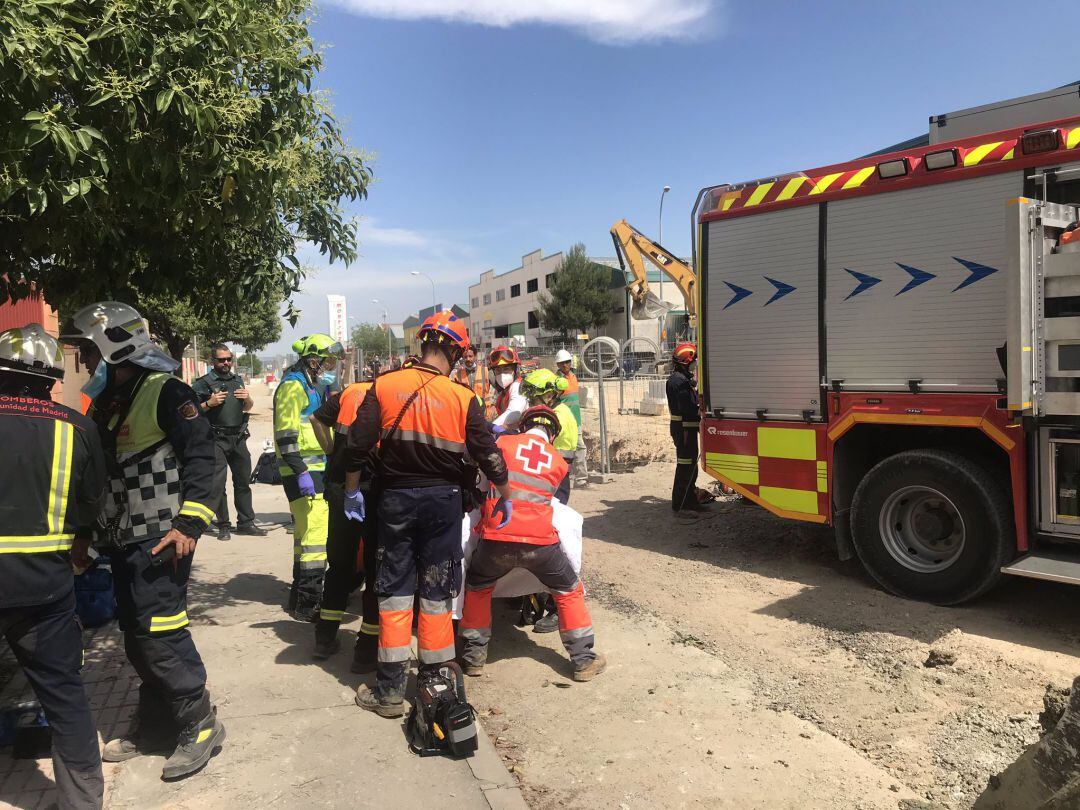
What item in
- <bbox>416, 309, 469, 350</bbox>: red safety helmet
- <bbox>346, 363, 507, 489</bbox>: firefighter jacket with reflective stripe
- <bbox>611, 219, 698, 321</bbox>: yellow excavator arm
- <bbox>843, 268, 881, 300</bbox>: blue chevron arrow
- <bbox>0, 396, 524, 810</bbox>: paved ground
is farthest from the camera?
<bbox>611, 219, 698, 321</bbox>: yellow excavator arm

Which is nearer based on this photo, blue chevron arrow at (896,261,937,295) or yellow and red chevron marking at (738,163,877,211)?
blue chevron arrow at (896,261,937,295)

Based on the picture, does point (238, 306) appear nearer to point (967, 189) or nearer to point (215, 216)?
point (215, 216)

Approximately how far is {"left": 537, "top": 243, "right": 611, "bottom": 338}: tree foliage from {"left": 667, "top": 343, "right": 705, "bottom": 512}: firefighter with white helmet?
148 ft

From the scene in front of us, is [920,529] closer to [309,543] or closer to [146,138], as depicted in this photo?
[309,543]

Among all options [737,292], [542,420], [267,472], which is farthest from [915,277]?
[267,472]

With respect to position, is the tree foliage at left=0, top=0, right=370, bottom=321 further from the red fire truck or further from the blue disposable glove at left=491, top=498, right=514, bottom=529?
the red fire truck

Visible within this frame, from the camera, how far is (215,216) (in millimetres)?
3955

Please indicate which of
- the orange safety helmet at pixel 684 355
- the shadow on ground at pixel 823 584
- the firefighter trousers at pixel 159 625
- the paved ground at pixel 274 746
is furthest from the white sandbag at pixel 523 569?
the orange safety helmet at pixel 684 355

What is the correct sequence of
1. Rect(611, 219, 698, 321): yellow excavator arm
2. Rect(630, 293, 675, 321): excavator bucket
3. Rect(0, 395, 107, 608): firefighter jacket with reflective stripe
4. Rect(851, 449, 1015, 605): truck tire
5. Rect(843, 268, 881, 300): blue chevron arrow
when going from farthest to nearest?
Rect(630, 293, 675, 321): excavator bucket, Rect(611, 219, 698, 321): yellow excavator arm, Rect(843, 268, 881, 300): blue chevron arrow, Rect(851, 449, 1015, 605): truck tire, Rect(0, 395, 107, 608): firefighter jacket with reflective stripe

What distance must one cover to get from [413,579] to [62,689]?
5.03 ft

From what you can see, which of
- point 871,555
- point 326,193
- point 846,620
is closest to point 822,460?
point 871,555

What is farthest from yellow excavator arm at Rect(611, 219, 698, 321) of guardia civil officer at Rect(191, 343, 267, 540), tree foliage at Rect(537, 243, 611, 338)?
tree foliage at Rect(537, 243, 611, 338)

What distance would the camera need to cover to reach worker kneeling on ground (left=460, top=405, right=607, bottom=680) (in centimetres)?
421

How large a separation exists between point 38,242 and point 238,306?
1.78 metres
